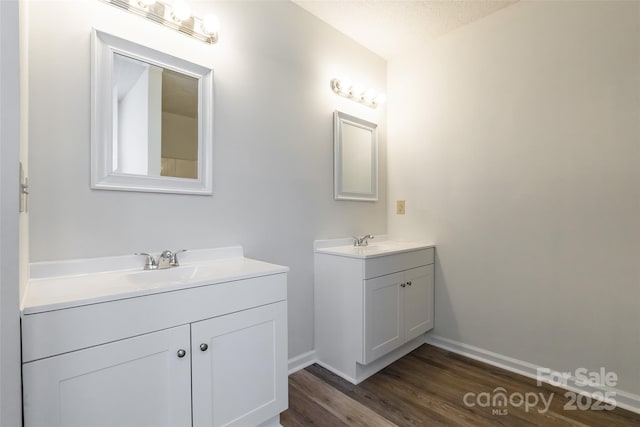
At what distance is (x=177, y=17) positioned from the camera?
4.78ft

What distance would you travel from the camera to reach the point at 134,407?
1.02 meters

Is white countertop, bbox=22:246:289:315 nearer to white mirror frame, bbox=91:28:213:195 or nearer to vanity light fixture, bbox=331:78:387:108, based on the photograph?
white mirror frame, bbox=91:28:213:195

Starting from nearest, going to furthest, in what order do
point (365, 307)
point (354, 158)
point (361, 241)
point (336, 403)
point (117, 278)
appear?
1. point (117, 278)
2. point (336, 403)
3. point (365, 307)
4. point (361, 241)
5. point (354, 158)

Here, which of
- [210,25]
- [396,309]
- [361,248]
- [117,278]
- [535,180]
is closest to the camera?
[117,278]

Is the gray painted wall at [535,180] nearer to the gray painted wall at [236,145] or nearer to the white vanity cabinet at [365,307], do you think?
the white vanity cabinet at [365,307]

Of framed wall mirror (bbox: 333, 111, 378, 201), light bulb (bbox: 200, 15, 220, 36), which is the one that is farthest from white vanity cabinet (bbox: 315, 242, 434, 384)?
light bulb (bbox: 200, 15, 220, 36)

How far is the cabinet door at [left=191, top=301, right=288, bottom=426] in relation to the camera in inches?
46.2

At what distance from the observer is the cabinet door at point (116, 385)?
0.87 meters

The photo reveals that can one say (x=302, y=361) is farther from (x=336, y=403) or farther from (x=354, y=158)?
(x=354, y=158)

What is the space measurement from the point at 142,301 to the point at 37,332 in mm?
263

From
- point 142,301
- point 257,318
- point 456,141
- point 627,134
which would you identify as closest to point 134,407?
point 142,301

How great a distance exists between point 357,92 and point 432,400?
216cm

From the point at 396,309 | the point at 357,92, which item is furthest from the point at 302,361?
the point at 357,92

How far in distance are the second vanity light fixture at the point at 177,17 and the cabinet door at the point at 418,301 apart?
1.90 metres
